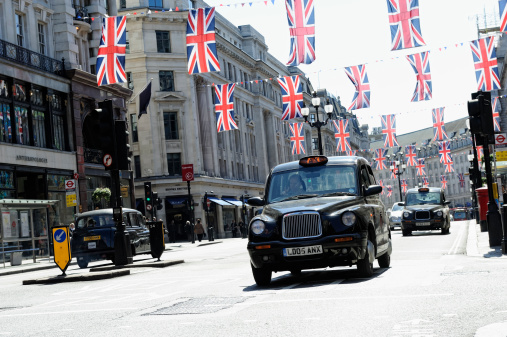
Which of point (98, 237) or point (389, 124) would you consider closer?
point (98, 237)

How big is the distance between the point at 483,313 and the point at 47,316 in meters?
5.45

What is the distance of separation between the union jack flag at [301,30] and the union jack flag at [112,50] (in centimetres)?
788

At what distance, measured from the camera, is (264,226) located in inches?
498

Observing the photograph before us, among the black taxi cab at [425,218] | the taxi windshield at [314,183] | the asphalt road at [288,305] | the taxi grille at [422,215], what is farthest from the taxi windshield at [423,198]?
the taxi windshield at [314,183]

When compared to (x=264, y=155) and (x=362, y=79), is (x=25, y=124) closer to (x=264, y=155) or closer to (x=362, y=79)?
(x=362, y=79)

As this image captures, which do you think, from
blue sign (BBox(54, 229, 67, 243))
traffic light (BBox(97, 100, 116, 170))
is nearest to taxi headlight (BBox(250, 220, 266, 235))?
blue sign (BBox(54, 229, 67, 243))

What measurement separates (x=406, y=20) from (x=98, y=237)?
1202 cm

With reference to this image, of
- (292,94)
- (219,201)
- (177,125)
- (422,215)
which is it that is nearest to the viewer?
(422,215)

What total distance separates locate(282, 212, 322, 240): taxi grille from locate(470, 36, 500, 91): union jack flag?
2484 centimetres

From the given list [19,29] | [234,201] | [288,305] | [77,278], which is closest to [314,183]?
[288,305]

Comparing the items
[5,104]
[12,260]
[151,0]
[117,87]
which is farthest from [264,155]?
[12,260]

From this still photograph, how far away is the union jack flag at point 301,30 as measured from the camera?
28203mm

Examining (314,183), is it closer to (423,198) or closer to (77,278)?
(77,278)

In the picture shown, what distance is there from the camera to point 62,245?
19.9 metres
